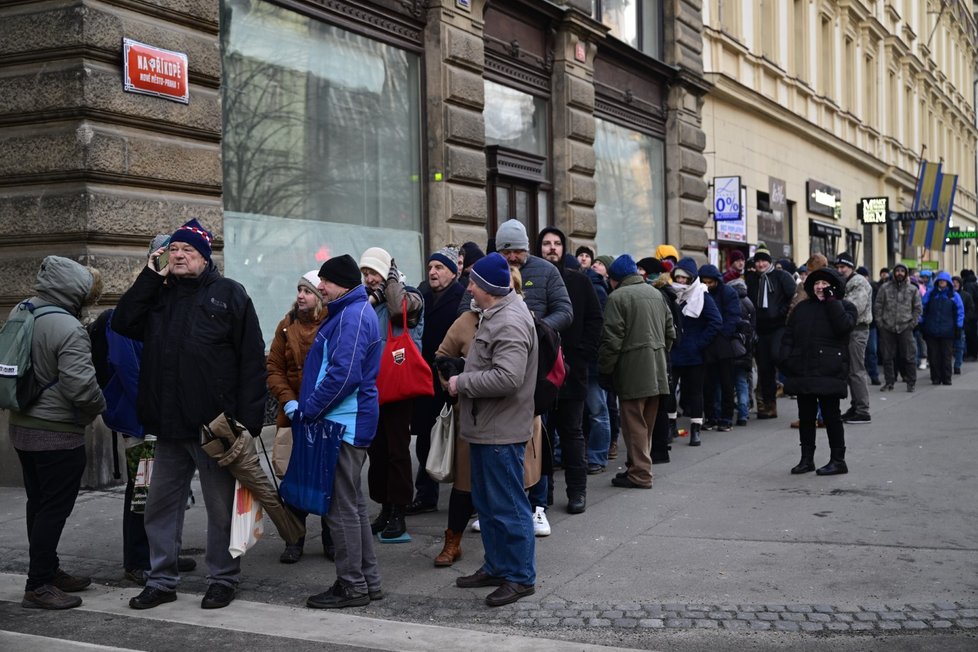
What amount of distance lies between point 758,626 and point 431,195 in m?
8.90

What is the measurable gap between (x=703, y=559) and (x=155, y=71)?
5893 millimetres

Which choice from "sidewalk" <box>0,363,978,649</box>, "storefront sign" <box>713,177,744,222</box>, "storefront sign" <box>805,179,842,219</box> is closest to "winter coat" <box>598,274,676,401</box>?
"sidewalk" <box>0,363,978,649</box>

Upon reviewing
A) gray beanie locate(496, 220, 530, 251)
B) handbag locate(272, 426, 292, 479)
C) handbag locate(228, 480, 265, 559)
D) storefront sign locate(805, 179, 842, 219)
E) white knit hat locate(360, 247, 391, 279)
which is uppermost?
storefront sign locate(805, 179, 842, 219)

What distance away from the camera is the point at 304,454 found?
5.80m

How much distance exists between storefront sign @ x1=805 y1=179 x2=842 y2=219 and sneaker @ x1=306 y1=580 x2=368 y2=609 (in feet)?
80.4

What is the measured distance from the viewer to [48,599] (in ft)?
18.9

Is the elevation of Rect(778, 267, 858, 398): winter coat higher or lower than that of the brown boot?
higher

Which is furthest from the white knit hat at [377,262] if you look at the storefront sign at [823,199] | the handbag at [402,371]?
the storefront sign at [823,199]

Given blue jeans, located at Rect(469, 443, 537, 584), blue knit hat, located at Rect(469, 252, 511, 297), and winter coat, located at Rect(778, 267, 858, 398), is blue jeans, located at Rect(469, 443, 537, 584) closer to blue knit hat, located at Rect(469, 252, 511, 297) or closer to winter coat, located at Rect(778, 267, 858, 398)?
blue knit hat, located at Rect(469, 252, 511, 297)

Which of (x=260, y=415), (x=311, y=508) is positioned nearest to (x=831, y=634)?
(x=311, y=508)

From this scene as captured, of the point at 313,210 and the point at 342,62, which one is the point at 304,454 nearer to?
the point at 313,210

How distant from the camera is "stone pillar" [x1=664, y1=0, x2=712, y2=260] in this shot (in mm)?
20000

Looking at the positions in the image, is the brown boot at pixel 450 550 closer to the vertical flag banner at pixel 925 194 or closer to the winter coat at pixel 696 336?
the winter coat at pixel 696 336

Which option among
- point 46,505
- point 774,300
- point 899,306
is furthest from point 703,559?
point 899,306
